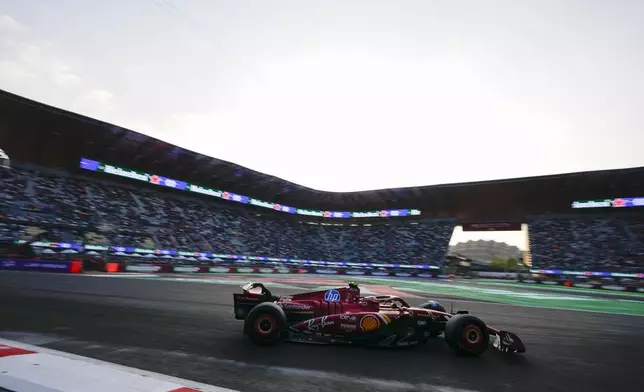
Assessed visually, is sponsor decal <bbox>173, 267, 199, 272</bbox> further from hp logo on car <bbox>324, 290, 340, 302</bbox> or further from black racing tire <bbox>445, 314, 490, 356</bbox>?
black racing tire <bbox>445, 314, 490, 356</bbox>

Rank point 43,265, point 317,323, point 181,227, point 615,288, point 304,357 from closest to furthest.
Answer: point 304,357 < point 317,323 < point 43,265 < point 615,288 < point 181,227

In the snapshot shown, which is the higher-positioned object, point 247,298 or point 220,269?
point 247,298

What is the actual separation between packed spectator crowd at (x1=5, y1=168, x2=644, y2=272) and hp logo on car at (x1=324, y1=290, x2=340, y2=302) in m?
27.3

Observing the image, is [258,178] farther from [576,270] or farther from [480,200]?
[576,270]

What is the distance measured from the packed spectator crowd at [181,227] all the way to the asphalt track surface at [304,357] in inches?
959

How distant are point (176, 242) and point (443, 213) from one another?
38.1 meters

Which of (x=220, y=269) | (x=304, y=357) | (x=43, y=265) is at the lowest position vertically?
(x=220, y=269)

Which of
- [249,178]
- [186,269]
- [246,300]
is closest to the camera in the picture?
[246,300]

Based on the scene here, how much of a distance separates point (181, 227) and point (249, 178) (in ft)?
35.9

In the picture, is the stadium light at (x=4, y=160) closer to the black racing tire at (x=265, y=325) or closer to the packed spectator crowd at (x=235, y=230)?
the packed spectator crowd at (x=235, y=230)

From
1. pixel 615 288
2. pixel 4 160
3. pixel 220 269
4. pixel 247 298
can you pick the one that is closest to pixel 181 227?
pixel 220 269

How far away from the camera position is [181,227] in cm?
4212

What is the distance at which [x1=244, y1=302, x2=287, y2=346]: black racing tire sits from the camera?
6246 millimetres

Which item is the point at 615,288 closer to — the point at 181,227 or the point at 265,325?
the point at 265,325
